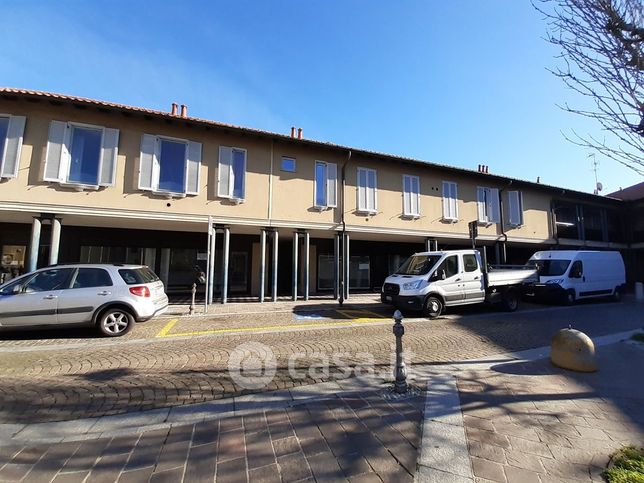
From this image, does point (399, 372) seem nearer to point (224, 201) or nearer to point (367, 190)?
point (224, 201)

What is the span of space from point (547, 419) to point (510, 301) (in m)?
9.06

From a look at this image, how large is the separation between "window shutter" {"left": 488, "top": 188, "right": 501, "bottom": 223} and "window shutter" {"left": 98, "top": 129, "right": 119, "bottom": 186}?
59.6 feet

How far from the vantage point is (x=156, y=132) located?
38.6 feet

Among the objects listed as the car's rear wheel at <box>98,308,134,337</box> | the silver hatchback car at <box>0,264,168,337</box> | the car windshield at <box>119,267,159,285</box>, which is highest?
the car windshield at <box>119,267,159,285</box>

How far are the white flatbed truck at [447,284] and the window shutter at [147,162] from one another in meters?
9.17

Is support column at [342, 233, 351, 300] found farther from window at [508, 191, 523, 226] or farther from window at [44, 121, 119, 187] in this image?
window at [508, 191, 523, 226]

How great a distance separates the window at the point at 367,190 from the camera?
14789mm

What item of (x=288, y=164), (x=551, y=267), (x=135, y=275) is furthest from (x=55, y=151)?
(x=551, y=267)

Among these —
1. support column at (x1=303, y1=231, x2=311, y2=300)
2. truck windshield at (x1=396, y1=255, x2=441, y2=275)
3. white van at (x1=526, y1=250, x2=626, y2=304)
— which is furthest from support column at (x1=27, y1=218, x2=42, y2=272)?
white van at (x1=526, y1=250, x2=626, y2=304)

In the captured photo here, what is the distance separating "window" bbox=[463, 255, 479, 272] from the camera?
1089 cm

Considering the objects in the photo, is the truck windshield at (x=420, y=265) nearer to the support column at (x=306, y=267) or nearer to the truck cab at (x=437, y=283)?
the truck cab at (x=437, y=283)

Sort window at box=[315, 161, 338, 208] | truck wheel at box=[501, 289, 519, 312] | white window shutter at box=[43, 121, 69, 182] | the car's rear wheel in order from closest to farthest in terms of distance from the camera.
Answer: the car's rear wheel → white window shutter at box=[43, 121, 69, 182] → truck wheel at box=[501, 289, 519, 312] → window at box=[315, 161, 338, 208]

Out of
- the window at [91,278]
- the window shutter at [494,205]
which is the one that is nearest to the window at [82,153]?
the window at [91,278]

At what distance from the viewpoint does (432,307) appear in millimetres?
9961
